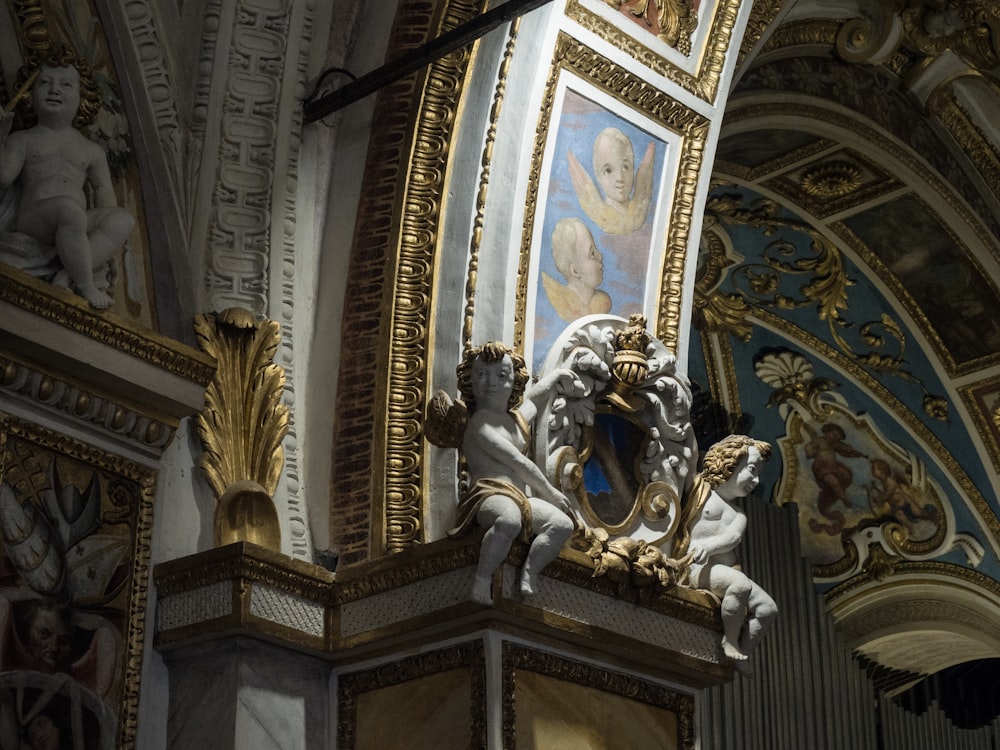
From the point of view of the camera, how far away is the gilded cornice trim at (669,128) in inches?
264

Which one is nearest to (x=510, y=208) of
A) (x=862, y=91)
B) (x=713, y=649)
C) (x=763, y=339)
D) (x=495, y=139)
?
(x=495, y=139)

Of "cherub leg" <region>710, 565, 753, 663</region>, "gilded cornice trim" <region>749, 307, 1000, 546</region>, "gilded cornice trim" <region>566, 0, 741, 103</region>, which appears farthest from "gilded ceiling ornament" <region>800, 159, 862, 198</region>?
"cherub leg" <region>710, 565, 753, 663</region>

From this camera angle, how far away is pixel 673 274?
7.01 metres

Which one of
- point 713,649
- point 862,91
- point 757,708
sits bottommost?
point 713,649

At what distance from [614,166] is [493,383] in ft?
4.52

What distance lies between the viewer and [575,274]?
6.74 m

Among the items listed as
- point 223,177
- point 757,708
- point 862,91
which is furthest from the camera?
point 757,708

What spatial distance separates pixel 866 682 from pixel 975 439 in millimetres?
1607

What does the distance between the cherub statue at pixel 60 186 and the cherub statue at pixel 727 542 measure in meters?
2.08

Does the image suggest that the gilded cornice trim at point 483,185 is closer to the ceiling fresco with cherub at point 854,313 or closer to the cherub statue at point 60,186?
the cherub statue at point 60,186

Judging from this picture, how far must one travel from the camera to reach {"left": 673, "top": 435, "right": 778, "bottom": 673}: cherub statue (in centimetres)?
637

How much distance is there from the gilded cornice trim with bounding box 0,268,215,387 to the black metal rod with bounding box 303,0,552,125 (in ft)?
3.69

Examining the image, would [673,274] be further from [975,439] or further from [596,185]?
[975,439]

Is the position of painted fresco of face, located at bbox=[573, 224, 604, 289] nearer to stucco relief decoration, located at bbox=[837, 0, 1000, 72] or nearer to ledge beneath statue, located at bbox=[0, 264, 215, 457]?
ledge beneath statue, located at bbox=[0, 264, 215, 457]
